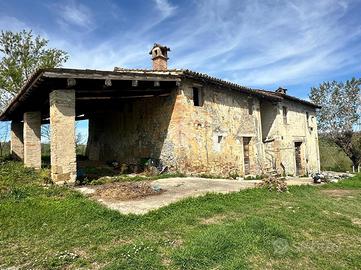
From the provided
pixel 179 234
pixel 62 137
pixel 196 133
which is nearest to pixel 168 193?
pixel 179 234

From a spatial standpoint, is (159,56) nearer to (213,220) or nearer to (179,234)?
(213,220)

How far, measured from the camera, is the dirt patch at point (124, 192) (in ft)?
26.1

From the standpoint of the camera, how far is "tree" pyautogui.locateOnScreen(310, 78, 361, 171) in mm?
27344

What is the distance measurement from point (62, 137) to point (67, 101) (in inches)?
43.8

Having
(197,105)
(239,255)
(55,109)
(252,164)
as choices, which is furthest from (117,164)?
(239,255)

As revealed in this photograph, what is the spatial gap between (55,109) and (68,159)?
1519 mm

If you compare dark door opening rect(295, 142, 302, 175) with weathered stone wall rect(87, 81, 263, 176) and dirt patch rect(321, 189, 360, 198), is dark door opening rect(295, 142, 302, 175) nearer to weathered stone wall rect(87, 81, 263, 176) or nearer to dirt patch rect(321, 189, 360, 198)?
weathered stone wall rect(87, 81, 263, 176)

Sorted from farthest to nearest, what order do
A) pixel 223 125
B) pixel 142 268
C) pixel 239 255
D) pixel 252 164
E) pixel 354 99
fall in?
1. pixel 354 99
2. pixel 252 164
3. pixel 223 125
4. pixel 239 255
5. pixel 142 268

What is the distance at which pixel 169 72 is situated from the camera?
Answer: 40.9 feet

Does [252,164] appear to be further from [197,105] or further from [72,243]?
[72,243]

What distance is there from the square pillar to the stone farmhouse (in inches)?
1.8

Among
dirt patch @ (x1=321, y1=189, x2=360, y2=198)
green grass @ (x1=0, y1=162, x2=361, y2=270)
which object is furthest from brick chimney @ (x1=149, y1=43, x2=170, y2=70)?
dirt patch @ (x1=321, y1=189, x2=360, y2=198)

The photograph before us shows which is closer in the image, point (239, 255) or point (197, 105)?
point (239, 255)

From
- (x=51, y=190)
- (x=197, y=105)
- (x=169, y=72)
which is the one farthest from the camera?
(x=197, y=105)
